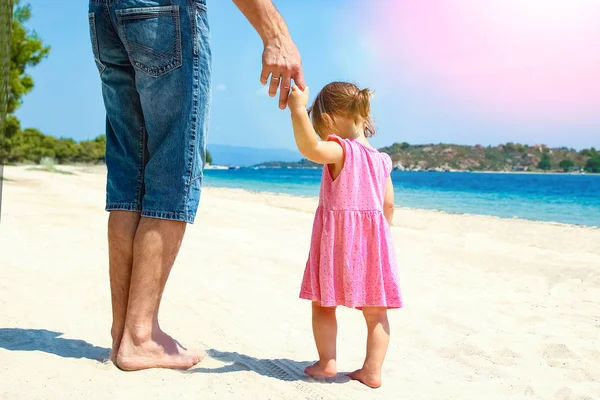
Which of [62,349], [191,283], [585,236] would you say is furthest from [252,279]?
[585,236]

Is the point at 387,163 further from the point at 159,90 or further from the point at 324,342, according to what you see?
the point at 159,90

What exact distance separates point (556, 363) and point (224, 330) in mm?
1708

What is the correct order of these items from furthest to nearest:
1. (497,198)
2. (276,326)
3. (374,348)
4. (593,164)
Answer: (593,164), (497,198), (276,326), (374,348)

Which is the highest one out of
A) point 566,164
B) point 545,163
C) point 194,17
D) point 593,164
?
point 593,164

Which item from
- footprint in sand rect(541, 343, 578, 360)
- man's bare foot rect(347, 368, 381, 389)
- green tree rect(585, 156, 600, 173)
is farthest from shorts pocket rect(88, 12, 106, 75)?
green tree rect(585, 156, 600, 173)

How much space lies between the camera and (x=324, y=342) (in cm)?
248

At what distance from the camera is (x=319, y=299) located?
246 centimetres

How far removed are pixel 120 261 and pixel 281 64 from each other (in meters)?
1.06

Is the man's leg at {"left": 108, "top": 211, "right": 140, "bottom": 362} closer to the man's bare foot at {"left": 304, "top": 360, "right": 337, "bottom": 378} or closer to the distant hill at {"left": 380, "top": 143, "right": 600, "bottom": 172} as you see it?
the man's bare foot at {"left": 304, "top": 360, "right": 337, "bottom": 378}

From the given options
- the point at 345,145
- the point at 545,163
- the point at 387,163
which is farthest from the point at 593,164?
the point at 345,145

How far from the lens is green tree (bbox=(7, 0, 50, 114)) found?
16312 millimetres

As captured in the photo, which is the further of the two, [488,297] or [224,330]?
[488,297]

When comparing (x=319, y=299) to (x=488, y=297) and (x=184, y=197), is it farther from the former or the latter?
(x=488, y=297)

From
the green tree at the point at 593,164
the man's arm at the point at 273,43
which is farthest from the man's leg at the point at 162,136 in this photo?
the green tree at the point at 593,164
